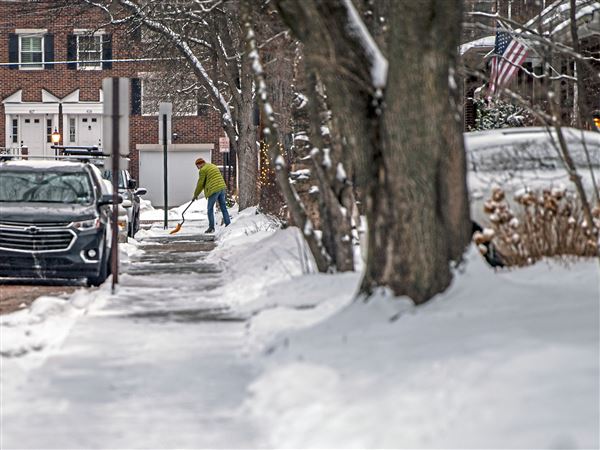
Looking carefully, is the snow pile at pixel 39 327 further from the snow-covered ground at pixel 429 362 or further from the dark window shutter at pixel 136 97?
the dark window shutter at pixel 136 97

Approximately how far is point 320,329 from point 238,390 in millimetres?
1432

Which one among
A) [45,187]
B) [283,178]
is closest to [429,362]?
[283,178]

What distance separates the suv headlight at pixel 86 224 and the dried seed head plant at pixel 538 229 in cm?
614

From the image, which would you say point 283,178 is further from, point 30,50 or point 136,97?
point 30,50

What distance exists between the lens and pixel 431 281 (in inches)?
402

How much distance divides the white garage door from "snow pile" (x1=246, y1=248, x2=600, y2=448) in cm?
5276

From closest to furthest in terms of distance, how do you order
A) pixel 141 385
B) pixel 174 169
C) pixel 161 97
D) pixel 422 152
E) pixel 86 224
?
pixel 141 385
pixel 422 152
pixel 86 224
pixel 161 97
pixel 174 169

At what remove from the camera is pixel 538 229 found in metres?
13.0

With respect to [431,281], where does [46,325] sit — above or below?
below

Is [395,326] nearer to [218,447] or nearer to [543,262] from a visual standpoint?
[218,447]

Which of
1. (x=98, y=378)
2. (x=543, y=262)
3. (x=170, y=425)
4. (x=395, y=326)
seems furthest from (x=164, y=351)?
(x=543, y=262)

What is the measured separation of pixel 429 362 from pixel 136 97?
5557 cm

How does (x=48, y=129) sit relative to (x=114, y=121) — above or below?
below

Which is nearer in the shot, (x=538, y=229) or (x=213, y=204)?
(x=538, y=229)
